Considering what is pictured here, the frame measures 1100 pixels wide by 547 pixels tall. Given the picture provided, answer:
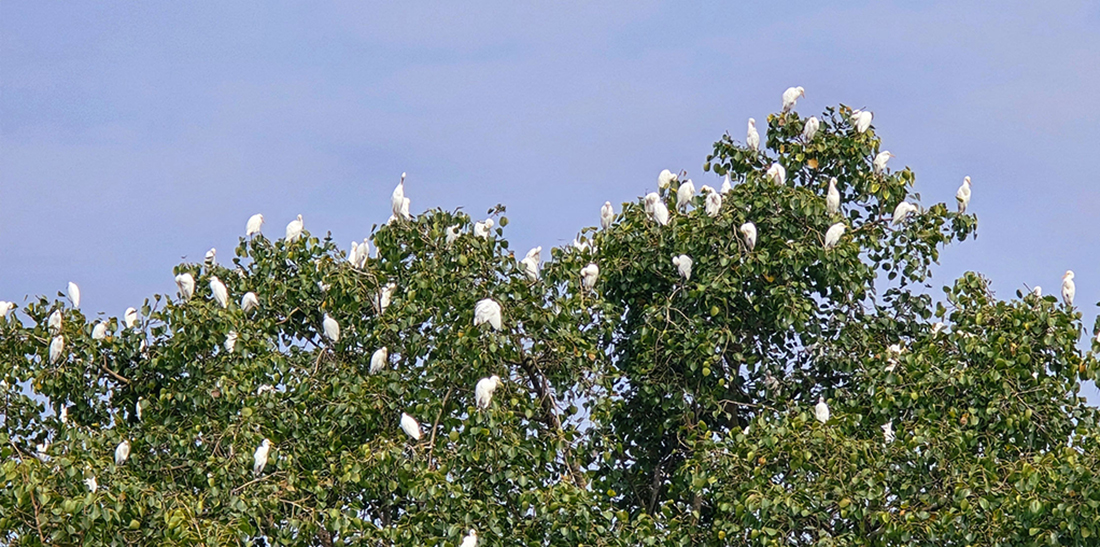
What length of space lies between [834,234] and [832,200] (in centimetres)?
55

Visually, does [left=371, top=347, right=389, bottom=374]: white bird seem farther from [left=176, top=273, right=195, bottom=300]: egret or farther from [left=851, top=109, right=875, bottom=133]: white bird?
[left=851, top=109, right=875, bottom=133]: white bird

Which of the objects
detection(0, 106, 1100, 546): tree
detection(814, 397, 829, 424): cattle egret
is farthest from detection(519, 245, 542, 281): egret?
detection(814, 397, 829, 424): cattle egret

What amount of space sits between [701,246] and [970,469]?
2466 mm

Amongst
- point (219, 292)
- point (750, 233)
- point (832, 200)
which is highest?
point (832, 200)

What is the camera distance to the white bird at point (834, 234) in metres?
10.3

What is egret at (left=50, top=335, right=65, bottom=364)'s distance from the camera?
10133 millimetres

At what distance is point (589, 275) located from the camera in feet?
33.6

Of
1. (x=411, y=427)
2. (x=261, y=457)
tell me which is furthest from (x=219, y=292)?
(x=411, y=427)

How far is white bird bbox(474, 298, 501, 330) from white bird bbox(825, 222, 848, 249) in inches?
90.7

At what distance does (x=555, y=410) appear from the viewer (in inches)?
393

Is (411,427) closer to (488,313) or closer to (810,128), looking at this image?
(488,313)

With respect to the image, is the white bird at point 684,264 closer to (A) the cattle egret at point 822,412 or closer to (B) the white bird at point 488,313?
(A) the cattle egret at point 822,412

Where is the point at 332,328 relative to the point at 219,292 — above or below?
below

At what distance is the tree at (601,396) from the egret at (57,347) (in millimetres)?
100
